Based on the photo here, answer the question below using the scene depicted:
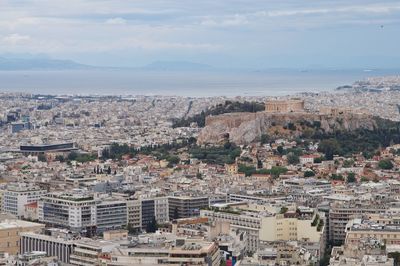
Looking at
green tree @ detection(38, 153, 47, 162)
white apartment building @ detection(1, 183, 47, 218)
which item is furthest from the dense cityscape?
green tree @ detection(38, 153, 47, 162)

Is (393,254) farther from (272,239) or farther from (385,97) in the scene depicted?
(385,97)

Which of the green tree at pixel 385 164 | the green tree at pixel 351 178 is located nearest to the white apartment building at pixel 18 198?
the green tree at pixel 351 178

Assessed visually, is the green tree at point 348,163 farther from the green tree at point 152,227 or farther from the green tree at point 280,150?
the green tree at point 152,227

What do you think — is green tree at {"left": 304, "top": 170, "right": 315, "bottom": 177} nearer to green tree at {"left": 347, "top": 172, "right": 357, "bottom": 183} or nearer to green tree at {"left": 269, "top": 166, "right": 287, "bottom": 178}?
green tree at {"left": 269, "top": 166, "right": 287, "bottom": 178}

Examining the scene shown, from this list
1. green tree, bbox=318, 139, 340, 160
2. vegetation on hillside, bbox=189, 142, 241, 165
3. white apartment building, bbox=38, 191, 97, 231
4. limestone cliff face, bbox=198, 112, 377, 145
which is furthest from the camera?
limestone cliff face, bbox=198, 112, 377, 145

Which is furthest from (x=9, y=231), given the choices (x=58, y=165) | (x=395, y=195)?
(x=58, y=165)
